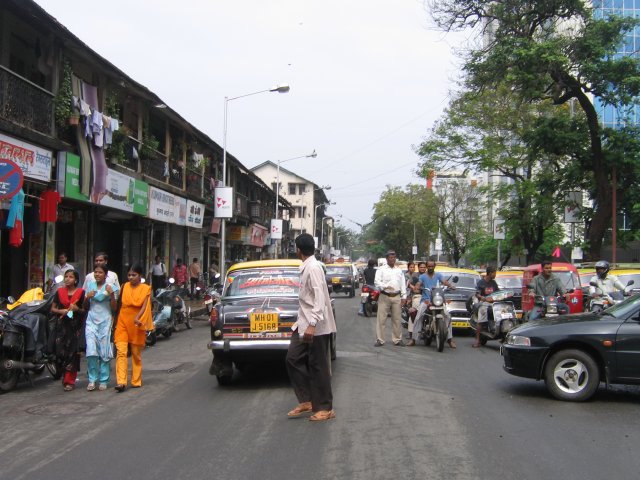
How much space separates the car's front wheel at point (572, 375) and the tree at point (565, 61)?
15.5 m

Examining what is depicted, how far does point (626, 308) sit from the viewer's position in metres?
7.76

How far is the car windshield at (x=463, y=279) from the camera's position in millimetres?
16628

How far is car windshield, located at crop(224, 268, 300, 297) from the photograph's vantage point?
9.62 m

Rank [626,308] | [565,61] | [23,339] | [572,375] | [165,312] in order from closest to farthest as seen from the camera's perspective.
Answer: [572,375] < [626,308] < [23,339] < [165,312] < [565,61]

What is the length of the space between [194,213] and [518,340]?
20919mm

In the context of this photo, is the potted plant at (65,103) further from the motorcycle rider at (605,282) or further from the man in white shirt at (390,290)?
the motorcycle rider at (605,282)

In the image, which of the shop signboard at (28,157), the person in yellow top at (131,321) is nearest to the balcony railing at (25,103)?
the shop signboard at (28,157)

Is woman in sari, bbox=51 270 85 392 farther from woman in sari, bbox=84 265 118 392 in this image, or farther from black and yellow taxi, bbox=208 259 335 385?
black and yellow taxi, bbox=208 259 335 385

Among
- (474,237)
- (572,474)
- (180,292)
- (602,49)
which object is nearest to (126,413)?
(572,474)

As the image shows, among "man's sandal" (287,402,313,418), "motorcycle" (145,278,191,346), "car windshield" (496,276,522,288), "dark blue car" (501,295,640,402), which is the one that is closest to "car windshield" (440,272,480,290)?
"car windshield" (496,276,522,288)

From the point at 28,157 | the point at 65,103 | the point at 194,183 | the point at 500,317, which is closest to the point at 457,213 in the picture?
the point at 194,183

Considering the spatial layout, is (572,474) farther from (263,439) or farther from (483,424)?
(263,439)

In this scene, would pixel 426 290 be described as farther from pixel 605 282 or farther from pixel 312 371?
pixel 312 371

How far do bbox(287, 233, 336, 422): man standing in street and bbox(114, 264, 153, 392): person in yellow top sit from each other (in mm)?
2804
